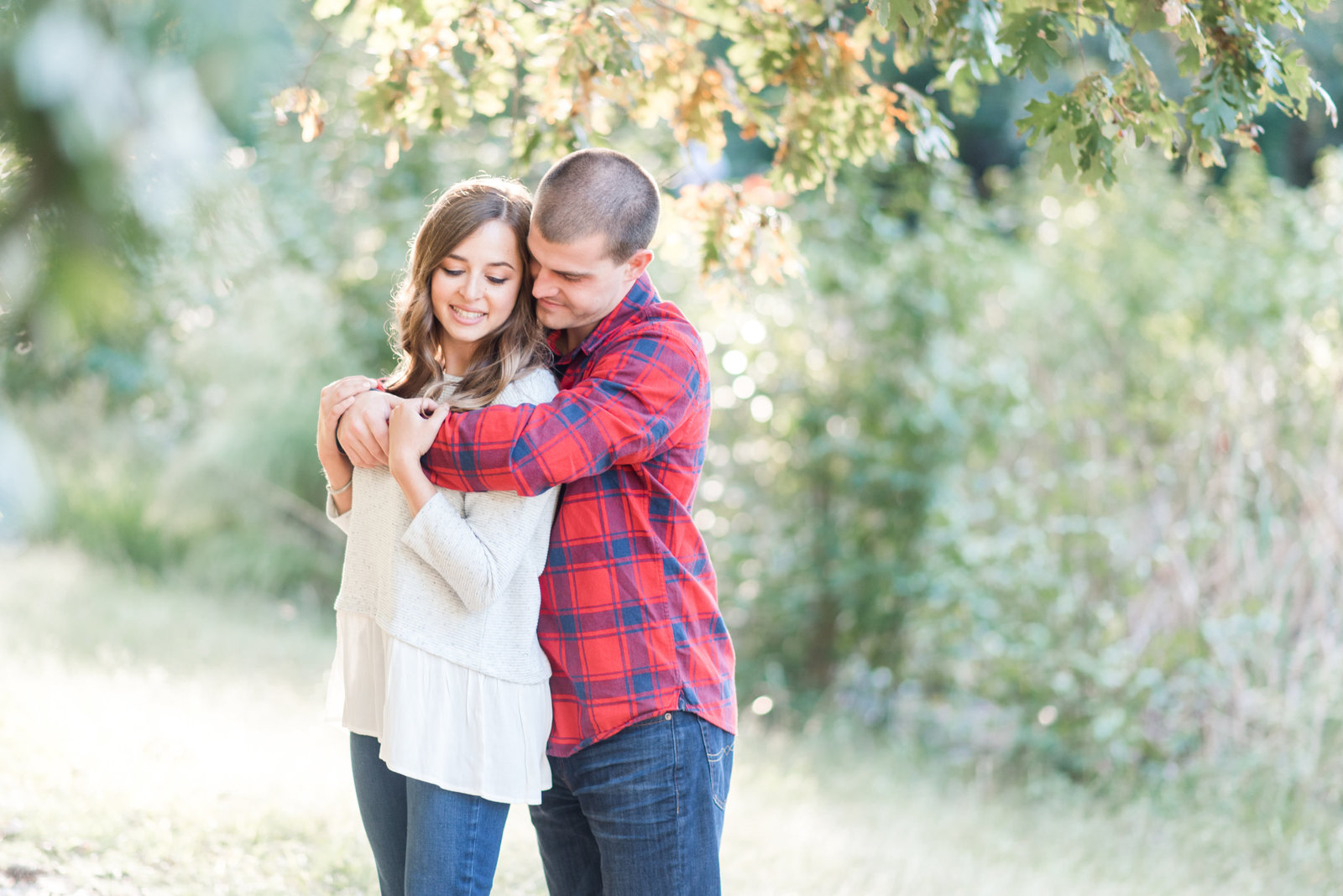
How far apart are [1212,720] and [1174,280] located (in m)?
2.30

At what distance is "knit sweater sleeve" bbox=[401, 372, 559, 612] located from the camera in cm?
162

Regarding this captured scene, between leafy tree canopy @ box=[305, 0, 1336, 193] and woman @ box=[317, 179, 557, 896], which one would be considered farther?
leafy tree canopy @ box=[305, 0, 1336, 193]

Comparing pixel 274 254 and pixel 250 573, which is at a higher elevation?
pixel 274 254

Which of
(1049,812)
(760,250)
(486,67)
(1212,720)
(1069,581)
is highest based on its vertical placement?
(486,67)

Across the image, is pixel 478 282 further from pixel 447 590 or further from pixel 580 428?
pixel 447 590

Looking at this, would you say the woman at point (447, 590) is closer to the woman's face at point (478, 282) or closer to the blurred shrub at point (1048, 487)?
the woman's face at point (478, 282)

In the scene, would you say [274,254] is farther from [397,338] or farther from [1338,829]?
[1338,829]

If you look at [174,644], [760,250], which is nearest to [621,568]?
[760,250]

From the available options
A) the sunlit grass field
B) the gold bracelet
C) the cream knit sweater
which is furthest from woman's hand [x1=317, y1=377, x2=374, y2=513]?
the sunlit grass field

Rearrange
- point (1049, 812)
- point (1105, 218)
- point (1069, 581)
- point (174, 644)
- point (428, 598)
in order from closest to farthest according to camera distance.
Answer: point (428, 598), point (1049, 812), point (1069, 581), point (174, 644), point (1105, 218)

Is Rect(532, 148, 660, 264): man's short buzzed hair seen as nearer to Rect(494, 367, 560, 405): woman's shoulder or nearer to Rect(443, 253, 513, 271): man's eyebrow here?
Rect(443, 253, 513, 271): man's eyebrow

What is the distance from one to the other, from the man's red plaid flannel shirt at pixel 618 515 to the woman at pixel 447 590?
0.13 ft

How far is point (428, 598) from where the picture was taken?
66.3 inches

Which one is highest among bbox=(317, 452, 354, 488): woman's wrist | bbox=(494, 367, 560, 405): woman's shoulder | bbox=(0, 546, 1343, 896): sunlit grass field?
bbox=(494, 367, 560, 405): woman's shoulder
